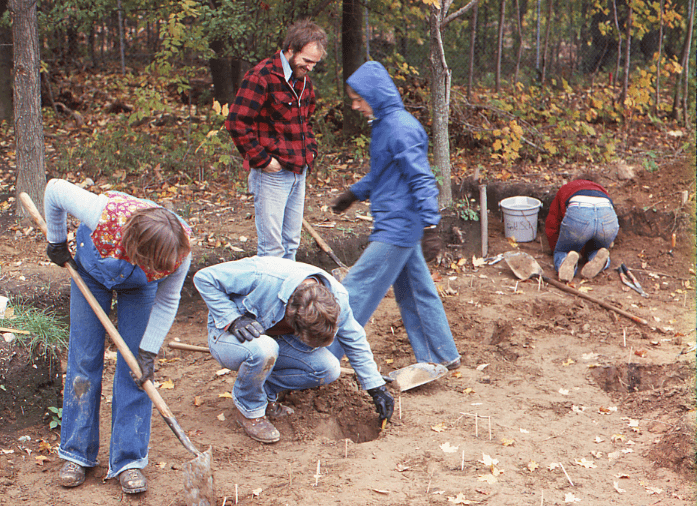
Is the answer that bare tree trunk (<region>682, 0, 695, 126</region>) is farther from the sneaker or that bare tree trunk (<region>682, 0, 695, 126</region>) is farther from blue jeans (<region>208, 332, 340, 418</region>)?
blue jeans (<region>208, 332, 340, 418</region>)

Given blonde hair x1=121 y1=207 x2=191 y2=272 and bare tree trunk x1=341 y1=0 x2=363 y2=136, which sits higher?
bare tree trunk x1=341 y1=0 x2=363 y2=136

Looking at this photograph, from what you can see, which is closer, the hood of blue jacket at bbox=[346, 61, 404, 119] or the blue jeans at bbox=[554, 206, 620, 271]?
the hood of blue jacket at bbox=[346, 61, 404, 119]

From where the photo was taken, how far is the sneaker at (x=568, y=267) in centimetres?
620

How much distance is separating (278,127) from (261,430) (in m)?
2.09

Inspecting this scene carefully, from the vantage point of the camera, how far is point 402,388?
168 inches

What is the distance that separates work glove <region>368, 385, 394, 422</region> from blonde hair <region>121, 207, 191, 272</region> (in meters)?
1.54

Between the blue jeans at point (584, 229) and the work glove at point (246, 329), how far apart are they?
3770 mm

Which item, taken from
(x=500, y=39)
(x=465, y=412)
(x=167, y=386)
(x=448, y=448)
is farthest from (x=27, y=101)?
(x=500, y=39)

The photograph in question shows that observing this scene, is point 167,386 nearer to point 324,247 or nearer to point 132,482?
point 132,482

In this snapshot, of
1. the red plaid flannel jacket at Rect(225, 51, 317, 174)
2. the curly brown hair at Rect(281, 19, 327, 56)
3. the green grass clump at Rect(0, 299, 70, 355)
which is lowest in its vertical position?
the green grass clump at Rect(0, 299, 70, 355)

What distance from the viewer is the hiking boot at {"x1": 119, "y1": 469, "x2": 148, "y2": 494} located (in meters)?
3.25

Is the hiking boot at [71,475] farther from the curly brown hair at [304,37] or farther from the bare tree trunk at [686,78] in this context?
the bare tree trunk at [686,78]

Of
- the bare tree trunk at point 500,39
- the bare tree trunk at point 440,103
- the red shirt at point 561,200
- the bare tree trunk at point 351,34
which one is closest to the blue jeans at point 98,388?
the bare tree trunk at point 440,103

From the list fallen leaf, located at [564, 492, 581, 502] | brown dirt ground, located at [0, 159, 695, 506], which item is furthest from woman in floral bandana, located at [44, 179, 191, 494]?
fallen leaf, located at [564, 492, 581, 502]
